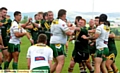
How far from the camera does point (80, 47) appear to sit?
35.8ft

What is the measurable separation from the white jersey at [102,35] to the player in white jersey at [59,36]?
0.73m

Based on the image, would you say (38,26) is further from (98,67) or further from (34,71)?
(34,71)

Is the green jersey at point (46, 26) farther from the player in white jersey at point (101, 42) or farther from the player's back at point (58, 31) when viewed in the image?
the player in white jersey at point (101, 42)

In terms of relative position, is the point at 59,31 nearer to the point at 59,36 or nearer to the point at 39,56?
the point at 59,36

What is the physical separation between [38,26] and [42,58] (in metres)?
4.72

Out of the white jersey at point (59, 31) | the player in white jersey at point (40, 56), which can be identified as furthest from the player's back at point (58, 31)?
the player in white jersey at point (40, 56)

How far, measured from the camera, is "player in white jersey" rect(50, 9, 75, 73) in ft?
31.3

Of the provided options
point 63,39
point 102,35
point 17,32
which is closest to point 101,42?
point 102,35

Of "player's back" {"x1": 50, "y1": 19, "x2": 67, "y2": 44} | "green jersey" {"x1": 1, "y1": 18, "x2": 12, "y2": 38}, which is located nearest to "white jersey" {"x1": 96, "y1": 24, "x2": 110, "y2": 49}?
"player's back" {"x1": 50, "y1": 19, "x2": 67, "y2": 44}

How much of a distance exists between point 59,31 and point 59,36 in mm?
142

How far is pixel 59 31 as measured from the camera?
9688 millimetres

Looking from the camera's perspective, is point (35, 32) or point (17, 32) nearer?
point (17, 32)

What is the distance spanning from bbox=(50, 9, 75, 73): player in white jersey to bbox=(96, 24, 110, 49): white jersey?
28.8 inches

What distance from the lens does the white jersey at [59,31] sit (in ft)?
31.3
